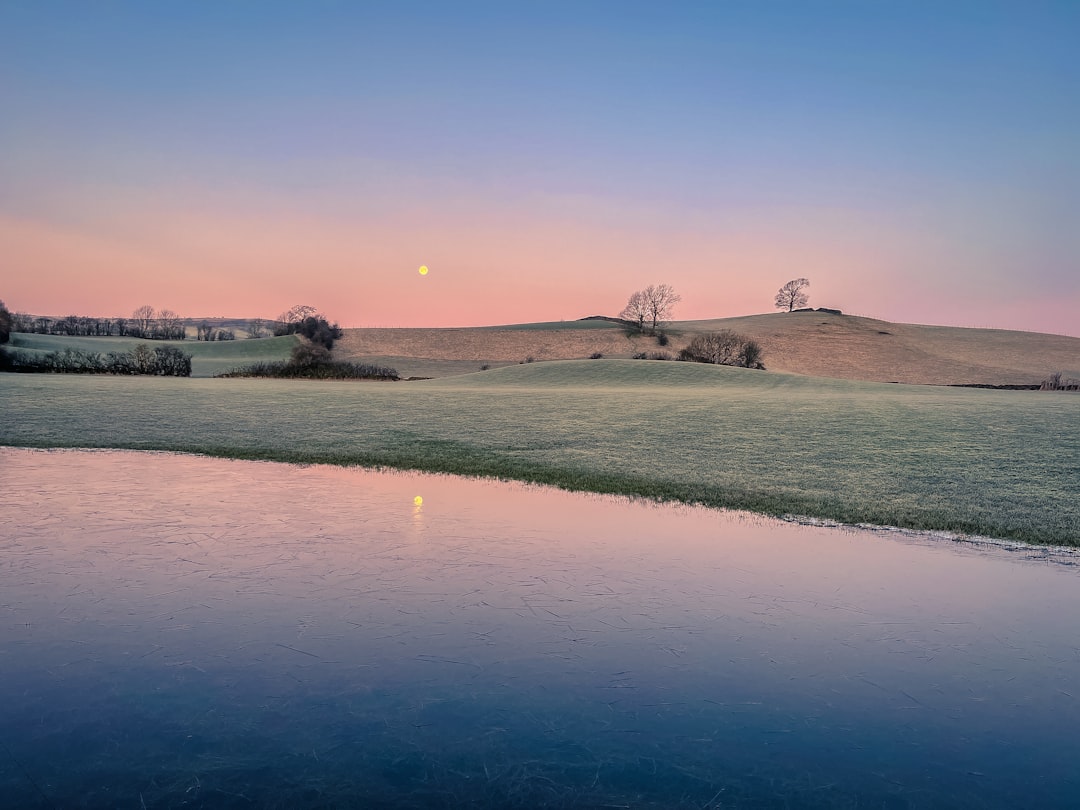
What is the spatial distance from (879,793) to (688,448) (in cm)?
1786

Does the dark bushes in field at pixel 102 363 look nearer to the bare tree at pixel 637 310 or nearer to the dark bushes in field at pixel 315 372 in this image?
the dark bushes in field at pixel 315 372

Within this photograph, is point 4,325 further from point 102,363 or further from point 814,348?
point 814,348

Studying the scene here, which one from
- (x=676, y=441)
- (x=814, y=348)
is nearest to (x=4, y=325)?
(x=676, y=441)

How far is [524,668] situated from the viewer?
21.2ft

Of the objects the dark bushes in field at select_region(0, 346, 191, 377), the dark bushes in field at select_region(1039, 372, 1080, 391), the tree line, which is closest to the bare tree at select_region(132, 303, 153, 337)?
the tree line

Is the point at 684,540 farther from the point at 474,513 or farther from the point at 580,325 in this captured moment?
the point at 580,325

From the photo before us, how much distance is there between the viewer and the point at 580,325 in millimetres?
131250

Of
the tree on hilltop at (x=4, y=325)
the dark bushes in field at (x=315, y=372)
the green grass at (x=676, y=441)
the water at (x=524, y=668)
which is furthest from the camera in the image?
the tree on hilltop at (x=4, y=325)

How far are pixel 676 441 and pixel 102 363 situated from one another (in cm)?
5689

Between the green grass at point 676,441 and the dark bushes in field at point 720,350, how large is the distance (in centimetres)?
4262

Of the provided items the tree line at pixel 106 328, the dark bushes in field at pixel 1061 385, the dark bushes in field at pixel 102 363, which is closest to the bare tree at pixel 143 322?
the tree line at pixel 106 328

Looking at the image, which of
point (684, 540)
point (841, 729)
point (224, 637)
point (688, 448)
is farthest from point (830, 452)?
point (224, 637)

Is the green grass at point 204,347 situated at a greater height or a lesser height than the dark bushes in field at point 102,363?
greater

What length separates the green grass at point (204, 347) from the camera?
8688cm
